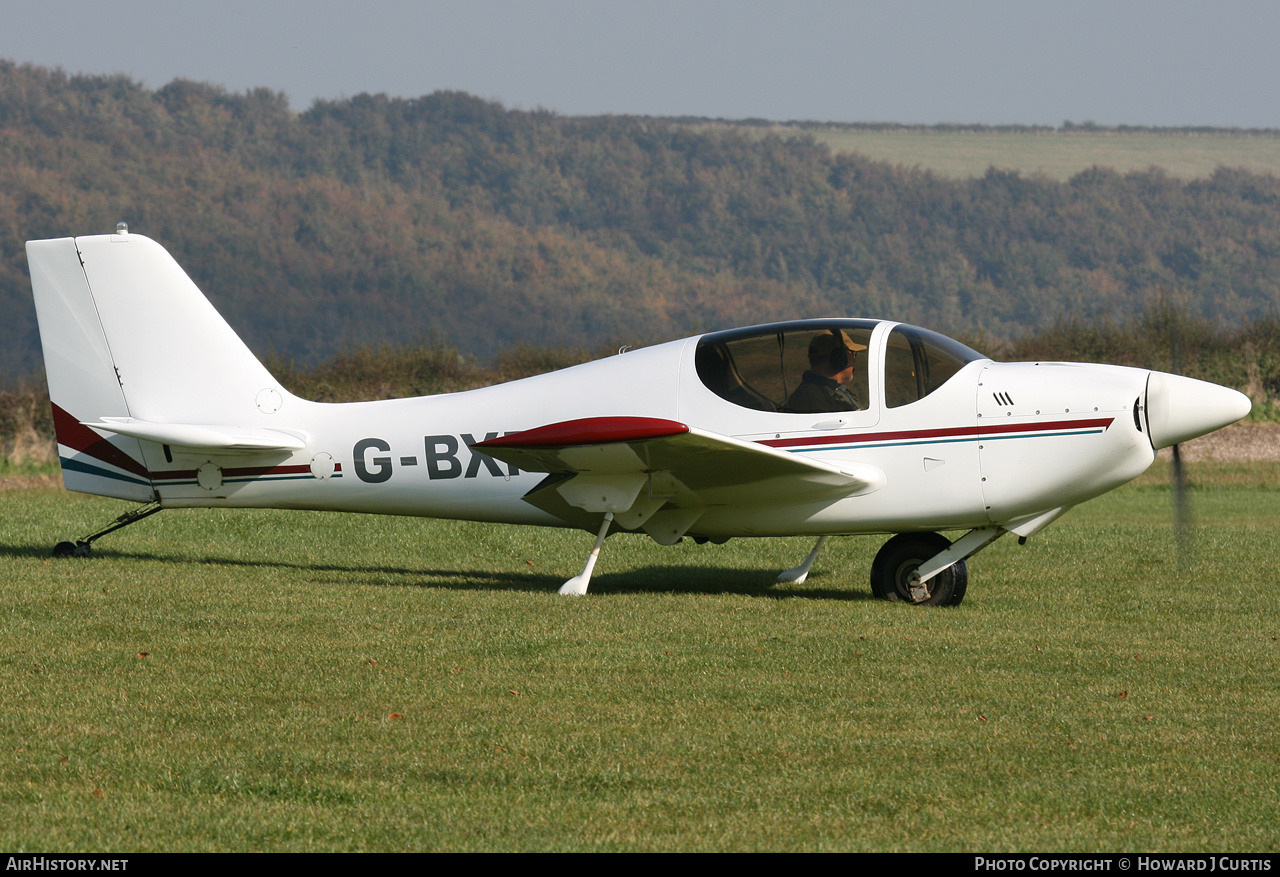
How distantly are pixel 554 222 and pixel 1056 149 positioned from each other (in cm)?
5113

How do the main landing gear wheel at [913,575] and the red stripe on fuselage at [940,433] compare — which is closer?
the red stripe on fuselage at [940,433]

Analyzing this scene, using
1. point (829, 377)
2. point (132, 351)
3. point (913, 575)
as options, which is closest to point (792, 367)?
point (829, 377)

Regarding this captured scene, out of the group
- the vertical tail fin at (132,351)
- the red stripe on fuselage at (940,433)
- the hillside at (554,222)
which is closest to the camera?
the red stripe on fuselage at (940,433)

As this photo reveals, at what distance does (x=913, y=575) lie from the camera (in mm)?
9828

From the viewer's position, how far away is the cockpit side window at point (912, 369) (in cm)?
967

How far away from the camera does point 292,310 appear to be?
90.6 metres

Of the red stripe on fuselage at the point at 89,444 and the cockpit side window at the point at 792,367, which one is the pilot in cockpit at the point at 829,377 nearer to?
the cockpit side window at the point at 792,367

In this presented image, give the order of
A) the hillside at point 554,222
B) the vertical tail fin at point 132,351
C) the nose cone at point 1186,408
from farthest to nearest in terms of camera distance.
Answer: the hillside at point 554,222
the vertical tail fin at point 132,351
the nose cone at point 1186,408

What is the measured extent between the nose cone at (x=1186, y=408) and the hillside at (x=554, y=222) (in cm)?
8112

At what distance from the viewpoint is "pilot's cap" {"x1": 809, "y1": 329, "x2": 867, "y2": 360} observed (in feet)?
32.0

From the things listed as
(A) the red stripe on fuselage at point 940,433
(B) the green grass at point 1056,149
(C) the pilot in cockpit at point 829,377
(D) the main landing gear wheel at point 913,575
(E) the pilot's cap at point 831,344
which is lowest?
(D) the main landing gear wheel at point 913,575

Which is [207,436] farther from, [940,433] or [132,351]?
[940,433]

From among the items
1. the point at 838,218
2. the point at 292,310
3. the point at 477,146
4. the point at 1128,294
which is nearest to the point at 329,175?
the point at 477,146

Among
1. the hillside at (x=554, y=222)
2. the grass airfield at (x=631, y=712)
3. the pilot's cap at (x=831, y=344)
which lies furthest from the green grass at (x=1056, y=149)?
the grass airfield at (x=631, y=712)
